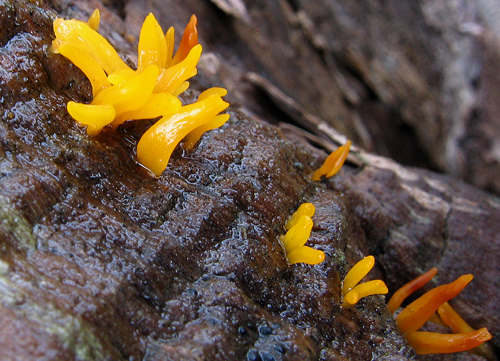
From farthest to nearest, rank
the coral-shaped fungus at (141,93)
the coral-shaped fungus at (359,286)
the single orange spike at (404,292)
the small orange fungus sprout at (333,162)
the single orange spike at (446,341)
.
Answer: the small orange fungus sprout at (333,162)
the single orange spike at (404,292)
the single orange spike at (446,341)
the coral-shaped fungus at (359,286)
the coral-shaped fungus at (141,93)

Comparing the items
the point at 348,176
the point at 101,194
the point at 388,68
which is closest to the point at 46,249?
the point at 101,194

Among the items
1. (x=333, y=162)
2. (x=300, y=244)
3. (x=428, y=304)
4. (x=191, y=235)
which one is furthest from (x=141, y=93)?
(x=428, y=304)

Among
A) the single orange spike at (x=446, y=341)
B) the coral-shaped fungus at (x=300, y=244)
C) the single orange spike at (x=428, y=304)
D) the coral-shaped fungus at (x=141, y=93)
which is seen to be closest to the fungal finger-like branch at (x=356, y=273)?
the coral-shaped fungus at (x=300, y=244)

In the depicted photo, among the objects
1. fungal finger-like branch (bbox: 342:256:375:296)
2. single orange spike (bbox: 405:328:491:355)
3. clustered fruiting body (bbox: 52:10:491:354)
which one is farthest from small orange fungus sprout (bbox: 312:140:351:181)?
single orange spike (bbox: 405:328:491:355)

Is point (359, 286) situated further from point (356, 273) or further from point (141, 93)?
point (141, 93)

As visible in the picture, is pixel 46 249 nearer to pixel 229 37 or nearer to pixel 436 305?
pixel 436 305

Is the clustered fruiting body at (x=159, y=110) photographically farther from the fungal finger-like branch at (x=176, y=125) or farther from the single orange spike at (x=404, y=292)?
the single orange spike at (x=404, y=292)

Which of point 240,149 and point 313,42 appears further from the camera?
point 313,42
